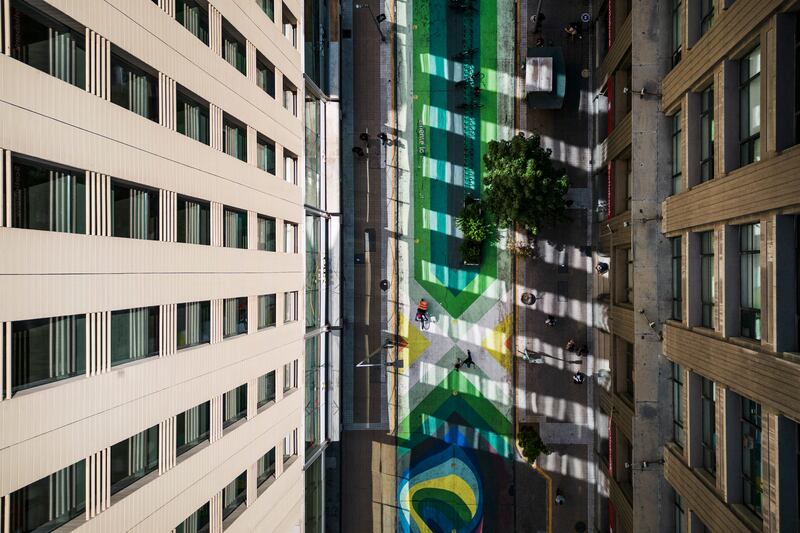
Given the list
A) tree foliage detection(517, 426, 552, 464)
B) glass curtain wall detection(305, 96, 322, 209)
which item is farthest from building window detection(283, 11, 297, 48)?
tree foliage detection(517, 426, 552, 464)

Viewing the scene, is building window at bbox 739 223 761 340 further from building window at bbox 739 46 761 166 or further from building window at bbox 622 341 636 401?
building window at bbox 622 341 636 401

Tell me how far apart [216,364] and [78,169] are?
815cm

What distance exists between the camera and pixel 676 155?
2009cm

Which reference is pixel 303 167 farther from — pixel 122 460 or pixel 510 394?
pixel 510 394

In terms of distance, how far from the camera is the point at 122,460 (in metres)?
13.4

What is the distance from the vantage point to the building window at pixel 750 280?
15008mm

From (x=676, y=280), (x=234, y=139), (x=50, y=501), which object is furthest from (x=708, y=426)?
(x=234, y=139)

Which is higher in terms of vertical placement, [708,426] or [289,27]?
[289,27]

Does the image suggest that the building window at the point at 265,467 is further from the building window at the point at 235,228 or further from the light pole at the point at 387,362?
the building window at the point at 235,228

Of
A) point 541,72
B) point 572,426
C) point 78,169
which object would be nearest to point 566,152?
point 541,72

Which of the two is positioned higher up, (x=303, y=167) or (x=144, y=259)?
(x=303, y=167)

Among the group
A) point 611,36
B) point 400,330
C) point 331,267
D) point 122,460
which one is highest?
point 611,36

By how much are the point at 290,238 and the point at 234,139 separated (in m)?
5.75

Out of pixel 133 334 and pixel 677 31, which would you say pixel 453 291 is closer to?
pixel 677 31
